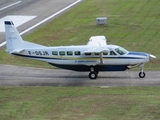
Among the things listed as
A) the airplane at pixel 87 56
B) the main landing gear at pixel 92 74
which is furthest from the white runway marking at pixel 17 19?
the main landing gear at pixel 92 74

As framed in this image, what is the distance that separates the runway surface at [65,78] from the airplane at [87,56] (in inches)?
28.3

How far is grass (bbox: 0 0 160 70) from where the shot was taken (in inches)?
1847

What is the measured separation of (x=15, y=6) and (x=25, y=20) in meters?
9.50

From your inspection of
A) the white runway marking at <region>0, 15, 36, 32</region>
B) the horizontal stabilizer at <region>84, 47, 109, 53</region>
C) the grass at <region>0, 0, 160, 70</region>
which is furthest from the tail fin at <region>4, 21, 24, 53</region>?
the white runway marking at <region>0, 15, 36, 32</region>

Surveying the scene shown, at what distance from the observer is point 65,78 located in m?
37.2

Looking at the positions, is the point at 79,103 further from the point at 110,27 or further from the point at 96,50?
the point at 110,27

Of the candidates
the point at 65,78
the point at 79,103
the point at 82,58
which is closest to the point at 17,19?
the point at 65,78

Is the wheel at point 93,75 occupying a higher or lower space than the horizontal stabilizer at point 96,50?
lower

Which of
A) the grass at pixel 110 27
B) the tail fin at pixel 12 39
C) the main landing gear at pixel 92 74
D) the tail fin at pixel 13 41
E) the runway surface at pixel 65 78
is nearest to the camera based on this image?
the runway surface at pixel 65 78

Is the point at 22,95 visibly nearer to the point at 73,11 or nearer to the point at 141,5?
the point at 73,11

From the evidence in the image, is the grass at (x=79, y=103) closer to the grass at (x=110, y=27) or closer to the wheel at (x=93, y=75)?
the wheel at (x=93, y=75)

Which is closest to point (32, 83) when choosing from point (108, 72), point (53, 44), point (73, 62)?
point (73, 62)

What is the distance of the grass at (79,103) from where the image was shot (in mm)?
26500

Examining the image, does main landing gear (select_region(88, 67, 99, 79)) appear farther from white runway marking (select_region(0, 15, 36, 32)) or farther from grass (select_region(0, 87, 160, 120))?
white runway marking (select_region(0, 15, 36, 32))
